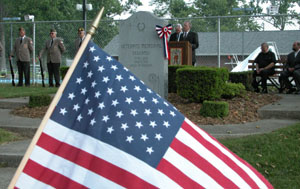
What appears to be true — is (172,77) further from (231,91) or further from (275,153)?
(275,153)

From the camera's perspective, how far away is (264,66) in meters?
14.8

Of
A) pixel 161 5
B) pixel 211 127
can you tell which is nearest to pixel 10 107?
pixel 211 127

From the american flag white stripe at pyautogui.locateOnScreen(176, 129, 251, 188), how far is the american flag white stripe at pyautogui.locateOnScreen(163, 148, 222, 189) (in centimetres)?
10

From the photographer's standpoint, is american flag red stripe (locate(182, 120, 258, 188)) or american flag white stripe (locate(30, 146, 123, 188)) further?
american flag red stripe (locate(182, 120, 258, 188))

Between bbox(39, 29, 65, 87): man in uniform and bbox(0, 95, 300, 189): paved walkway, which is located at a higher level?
bbox(39, 29, 65, 87): man in uniform

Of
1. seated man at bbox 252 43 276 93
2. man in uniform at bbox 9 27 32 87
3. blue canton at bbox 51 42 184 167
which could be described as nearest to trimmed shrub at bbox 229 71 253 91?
seated man at bbox 252 43 276 93

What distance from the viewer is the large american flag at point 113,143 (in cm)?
256

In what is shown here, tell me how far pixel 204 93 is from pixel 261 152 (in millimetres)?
4183

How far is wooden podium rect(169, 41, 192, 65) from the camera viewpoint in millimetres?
13609

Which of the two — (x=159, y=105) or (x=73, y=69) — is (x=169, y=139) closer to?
(x=159, y=105)

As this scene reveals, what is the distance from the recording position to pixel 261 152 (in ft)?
22.9

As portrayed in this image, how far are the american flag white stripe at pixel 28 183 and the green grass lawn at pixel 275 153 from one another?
386 cm

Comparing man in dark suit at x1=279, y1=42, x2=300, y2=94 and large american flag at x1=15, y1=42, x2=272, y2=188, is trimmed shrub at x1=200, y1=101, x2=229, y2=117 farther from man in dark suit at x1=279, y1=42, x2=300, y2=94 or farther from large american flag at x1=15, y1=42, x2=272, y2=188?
large american flag at x1=15, y1=42, x2=272, y2=188

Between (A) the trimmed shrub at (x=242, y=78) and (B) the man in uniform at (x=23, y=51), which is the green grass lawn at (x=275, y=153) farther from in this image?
(B) the man in uniform at (x=23, y=51)
